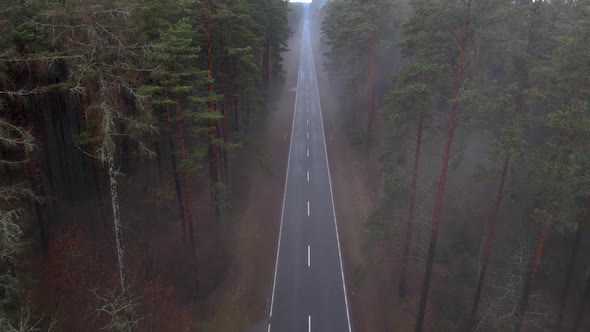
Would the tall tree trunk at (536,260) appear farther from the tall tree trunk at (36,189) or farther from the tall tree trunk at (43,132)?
the tall tree trunk at (43,132)

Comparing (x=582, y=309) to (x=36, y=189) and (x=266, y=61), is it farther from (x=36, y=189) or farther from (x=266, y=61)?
(x=266, y=61)

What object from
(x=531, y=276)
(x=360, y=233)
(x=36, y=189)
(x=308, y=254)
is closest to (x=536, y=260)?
(x=531, y=276)

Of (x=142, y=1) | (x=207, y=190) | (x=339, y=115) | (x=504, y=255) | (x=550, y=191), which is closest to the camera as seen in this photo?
(x=550, y=191)

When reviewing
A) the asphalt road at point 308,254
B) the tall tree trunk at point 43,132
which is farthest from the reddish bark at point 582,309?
the tall tree trunk at point 43,132

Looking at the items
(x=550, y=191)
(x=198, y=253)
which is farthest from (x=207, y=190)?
Result: (x=550, y=191)

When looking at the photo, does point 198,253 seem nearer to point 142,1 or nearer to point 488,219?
point 142,1

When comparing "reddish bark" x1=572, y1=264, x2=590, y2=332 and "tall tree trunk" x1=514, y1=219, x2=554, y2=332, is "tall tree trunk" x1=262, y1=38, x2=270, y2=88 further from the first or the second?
"reddish bark" x1=572, y1=264, x2=590, y2=332

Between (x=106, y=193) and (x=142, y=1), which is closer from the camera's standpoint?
(x=142, y=1)
